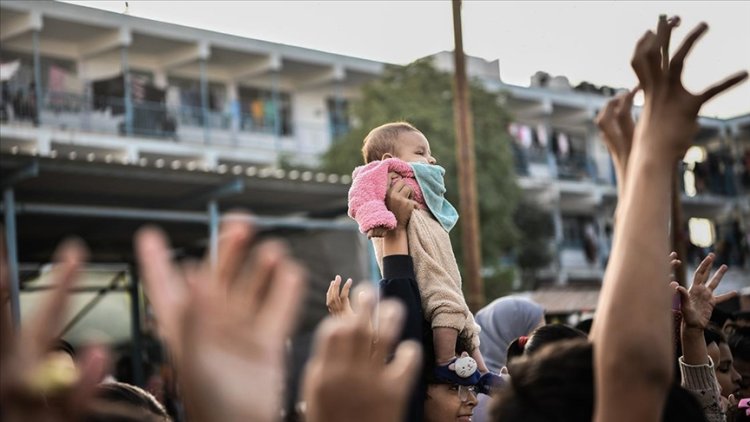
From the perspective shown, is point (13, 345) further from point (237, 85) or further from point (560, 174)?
point (560, 174)

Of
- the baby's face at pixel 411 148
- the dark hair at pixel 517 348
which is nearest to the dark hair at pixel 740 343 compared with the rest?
the dark hair at pixel 517 348

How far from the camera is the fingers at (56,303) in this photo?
1167 millimetres

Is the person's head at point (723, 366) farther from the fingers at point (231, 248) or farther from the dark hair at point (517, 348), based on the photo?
the fingers at point (231, 248)

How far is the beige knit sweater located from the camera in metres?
3.15

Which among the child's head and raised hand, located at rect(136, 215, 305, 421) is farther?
the child's head

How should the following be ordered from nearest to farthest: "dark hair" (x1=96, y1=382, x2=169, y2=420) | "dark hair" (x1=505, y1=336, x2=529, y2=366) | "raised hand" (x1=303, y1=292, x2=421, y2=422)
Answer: "raised hand" (x1=303, y1=292, x2=421, y2=422), "dark hair" (x1=96, y1=382, x2=169, y2=420), "dark hair" (x1=505, y1=336, x2=529, y2=366)

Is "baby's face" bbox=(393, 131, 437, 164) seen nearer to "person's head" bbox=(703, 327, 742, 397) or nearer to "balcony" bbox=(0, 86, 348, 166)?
"person's head" bbox=(703, 327, 742, 397)

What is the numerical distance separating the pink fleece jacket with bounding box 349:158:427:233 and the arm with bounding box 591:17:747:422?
4.86ft

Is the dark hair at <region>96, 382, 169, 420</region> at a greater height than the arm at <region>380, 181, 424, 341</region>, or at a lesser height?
lesser

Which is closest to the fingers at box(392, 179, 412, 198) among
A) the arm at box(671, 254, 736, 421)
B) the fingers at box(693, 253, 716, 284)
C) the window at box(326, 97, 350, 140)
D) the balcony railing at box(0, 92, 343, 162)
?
the arm at box(671, 254, 736, 421)

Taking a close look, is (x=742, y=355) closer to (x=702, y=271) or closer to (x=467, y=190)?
(x=702, y=271)

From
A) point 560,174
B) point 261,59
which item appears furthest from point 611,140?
point 560,174

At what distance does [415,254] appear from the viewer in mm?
3207

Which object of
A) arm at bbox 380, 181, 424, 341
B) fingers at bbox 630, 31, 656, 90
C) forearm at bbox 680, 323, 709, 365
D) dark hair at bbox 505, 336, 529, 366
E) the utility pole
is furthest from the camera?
the utility pole
